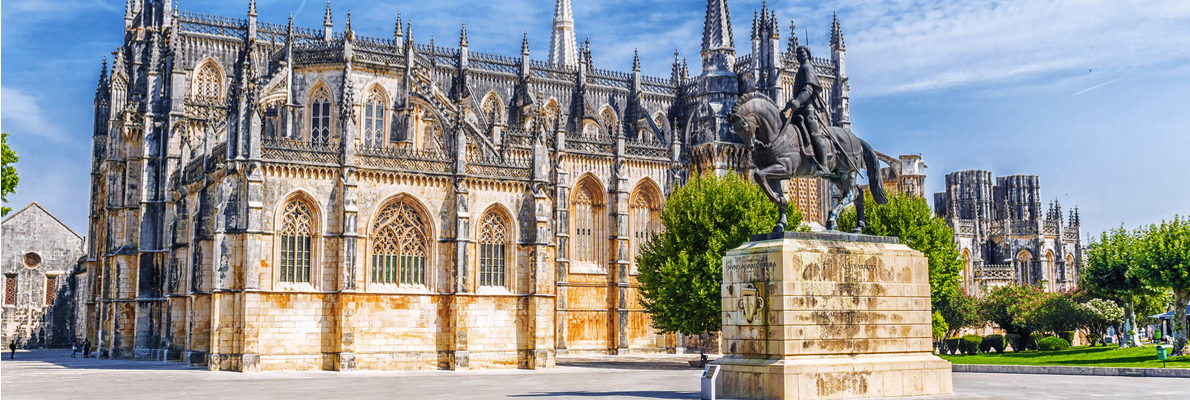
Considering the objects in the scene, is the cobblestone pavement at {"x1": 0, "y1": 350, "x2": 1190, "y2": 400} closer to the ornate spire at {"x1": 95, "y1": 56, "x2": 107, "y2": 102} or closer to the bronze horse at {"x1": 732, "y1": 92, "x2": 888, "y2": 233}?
the bronze horse at {"x1": 732, "y1": 92, "x2": 888, "y2": 233}

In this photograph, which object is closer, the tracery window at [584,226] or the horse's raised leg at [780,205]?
the horse's raised leg at [780,205]

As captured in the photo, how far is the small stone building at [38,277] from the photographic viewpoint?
77562 mm

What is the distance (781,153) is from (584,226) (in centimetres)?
3826

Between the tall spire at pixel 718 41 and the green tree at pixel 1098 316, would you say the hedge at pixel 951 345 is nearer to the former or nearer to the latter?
the green tree at pixel 1098 316

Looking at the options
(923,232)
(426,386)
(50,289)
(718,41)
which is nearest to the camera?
(426,386)

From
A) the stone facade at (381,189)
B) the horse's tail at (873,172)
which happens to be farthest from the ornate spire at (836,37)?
the horse's tail at (873,172)

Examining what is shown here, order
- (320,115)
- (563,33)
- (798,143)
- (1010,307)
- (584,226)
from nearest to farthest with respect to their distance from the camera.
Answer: (798,143) < (320,115) < (584,226) < (1010,307) < (563,33)

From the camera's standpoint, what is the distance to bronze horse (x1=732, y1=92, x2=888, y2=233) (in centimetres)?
2330

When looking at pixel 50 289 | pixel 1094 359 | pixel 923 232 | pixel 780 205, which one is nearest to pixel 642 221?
pixel 923 232

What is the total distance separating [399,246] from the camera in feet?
136

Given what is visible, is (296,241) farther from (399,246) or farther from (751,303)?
(751,303)

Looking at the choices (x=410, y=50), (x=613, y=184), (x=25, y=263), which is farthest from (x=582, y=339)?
(x=25, y=263)

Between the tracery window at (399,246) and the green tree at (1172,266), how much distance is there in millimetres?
26982

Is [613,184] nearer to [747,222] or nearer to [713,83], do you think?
[713,83]
